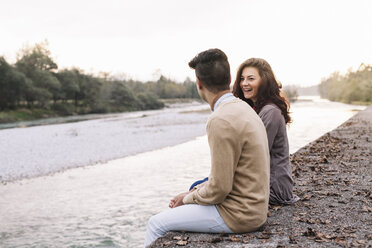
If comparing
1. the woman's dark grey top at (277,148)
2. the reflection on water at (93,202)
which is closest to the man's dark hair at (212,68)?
the woman's dark grey top at (277,148)

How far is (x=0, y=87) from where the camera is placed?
4703 centimetres

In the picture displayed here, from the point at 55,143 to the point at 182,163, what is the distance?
10024 mm

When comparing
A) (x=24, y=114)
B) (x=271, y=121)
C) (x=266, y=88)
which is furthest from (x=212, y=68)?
(x=24, y=114)

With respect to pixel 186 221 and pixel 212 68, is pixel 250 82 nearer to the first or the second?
pixel 212 68

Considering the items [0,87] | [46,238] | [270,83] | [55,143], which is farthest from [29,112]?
[270,83]

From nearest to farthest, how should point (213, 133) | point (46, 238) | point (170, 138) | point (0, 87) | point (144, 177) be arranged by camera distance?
point (213, 133), point (46, 238), point (144, 177), point (170, 138), point (0, 87)

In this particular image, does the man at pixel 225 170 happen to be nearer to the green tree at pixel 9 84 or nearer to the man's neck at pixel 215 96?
the man's neck at pixel 215 96

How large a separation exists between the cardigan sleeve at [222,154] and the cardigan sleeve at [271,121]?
4.19 feet

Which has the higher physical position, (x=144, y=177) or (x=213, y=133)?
(x=213, y=133)

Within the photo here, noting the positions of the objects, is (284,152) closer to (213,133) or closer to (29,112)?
(213,133)

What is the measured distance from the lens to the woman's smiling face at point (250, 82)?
4113 millimetres

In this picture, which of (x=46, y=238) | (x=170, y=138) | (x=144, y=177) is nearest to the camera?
(x=46, y=238)

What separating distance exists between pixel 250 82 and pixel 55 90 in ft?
196

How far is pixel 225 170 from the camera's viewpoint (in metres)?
2.72
